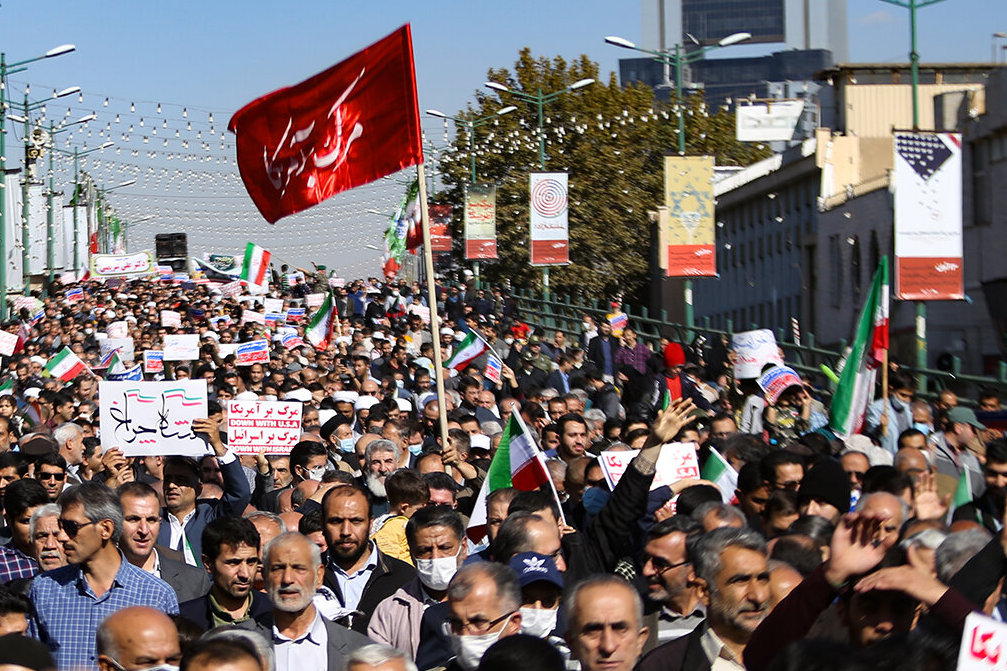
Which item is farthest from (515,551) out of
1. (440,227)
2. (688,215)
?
(440,227)

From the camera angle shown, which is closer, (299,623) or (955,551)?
(955,551)

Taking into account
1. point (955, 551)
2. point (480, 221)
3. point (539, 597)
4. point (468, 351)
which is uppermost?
point (480, 221)

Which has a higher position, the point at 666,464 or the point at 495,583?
the point at 666,464

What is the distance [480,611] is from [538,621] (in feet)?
1.97

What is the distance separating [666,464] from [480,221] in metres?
31.8

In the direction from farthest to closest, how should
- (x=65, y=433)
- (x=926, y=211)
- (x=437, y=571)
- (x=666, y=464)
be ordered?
(x=926, y=211) → (x=65, y=433) → (x=666, y=464) → (x=437, y=571)

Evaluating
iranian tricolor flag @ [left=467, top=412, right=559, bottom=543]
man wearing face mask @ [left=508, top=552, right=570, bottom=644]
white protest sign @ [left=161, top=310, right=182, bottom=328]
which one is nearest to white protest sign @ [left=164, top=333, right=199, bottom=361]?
white protest sign @ [left=161, top=310, right=182, bottom=328]

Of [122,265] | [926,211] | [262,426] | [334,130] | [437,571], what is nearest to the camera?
[437,571]

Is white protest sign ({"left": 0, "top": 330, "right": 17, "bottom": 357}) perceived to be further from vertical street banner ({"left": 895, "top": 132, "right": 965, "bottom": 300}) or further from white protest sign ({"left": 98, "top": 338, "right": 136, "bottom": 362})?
vertical street banner ({"left": 895, "top": 132, "right": 965, "bottom": 300})

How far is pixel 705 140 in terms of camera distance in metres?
65.6

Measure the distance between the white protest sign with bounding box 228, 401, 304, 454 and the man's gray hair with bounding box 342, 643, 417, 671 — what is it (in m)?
7.10

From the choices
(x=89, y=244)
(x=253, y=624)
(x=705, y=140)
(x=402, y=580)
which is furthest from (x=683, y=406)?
(x=89, y=244)

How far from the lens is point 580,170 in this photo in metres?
57.4

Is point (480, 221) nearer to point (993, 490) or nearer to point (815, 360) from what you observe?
point (815, 360)
